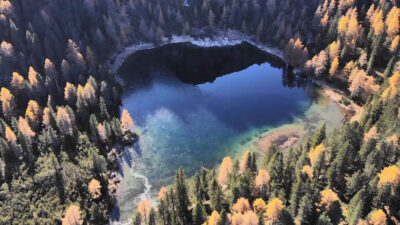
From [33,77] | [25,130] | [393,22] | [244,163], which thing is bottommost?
[244,163]

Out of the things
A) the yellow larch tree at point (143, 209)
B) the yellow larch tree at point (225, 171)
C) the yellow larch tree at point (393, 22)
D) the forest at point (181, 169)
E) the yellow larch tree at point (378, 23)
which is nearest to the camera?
the forest at point (181, 169)

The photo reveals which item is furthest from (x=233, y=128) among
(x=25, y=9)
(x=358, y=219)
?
(x=25, y=9)

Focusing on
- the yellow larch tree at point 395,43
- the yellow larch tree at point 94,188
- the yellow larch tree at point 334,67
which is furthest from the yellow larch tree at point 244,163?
the yellow larch tree at point 395,43

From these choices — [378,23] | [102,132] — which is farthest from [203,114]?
[378,23]

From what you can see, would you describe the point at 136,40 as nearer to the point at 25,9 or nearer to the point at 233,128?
the point at 25,9

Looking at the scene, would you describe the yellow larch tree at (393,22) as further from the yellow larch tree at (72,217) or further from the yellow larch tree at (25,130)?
the yellow larch tree at (25,130)

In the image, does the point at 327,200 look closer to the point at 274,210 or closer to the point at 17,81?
the point at 274,210

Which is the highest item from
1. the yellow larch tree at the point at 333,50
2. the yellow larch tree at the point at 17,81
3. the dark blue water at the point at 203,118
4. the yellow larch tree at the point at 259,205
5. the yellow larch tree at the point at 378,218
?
the yellow larch tree at the point at 17,81
